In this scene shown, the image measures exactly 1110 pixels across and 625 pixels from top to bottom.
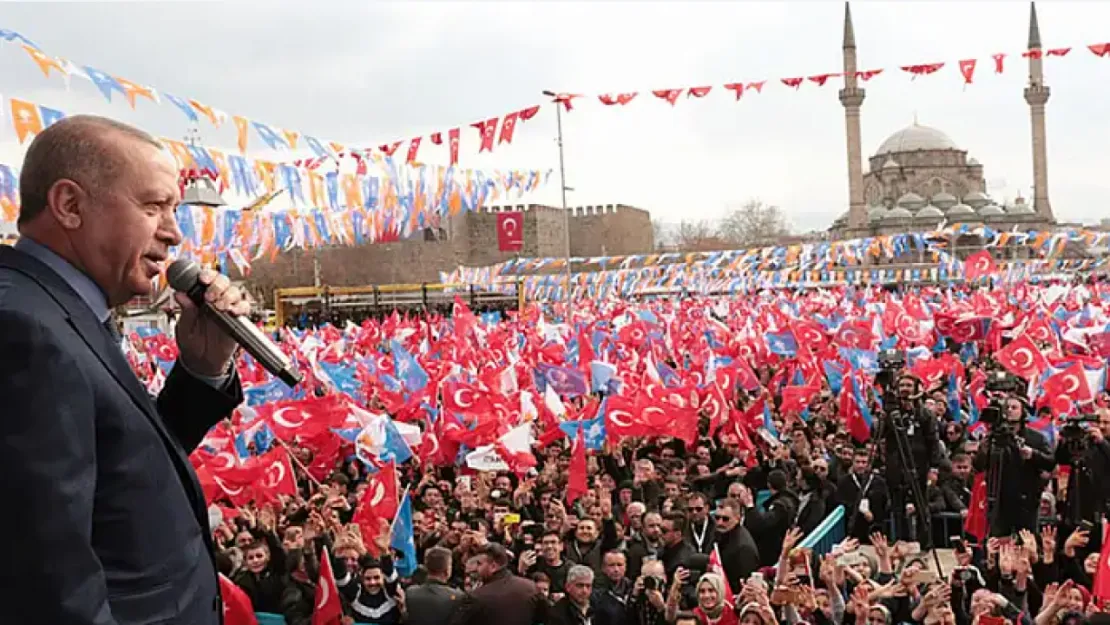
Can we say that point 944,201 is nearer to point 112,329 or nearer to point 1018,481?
point 1018,481

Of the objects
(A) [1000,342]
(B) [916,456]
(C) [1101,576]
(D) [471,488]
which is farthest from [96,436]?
(A) [1000,342]

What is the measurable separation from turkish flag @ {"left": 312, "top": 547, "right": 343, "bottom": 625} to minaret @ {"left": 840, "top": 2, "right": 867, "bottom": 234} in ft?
235

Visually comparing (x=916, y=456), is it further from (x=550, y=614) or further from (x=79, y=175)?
(x=79, y=175)

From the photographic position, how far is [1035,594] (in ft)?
19.9

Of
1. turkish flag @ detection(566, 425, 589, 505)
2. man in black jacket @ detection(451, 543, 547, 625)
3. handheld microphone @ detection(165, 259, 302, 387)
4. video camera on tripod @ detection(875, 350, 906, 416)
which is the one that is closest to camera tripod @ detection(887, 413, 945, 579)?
video camera on tripod @ detection(875, 350, 906, 416)

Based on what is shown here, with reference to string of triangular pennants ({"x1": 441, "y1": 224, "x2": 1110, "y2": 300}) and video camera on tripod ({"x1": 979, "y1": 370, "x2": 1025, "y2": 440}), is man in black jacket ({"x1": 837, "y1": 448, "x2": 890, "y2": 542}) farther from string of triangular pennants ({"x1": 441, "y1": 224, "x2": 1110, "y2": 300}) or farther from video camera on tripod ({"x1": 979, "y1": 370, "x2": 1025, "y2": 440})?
string of triangular pennants ({"x1": 441, "y1": 224, "x2": 1110, "y2": 300})

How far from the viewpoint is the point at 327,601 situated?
6.06 meters

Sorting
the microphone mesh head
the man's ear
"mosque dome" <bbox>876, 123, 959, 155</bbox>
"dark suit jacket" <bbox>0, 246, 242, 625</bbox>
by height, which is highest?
"mosque dome" <bbox>876, 123, 959, 155</bbox>

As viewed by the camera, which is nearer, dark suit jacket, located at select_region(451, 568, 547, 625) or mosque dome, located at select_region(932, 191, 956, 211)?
dark suit jacket, located at select_region(451, 568, 547, 625)

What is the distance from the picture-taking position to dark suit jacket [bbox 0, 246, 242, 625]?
1.58m

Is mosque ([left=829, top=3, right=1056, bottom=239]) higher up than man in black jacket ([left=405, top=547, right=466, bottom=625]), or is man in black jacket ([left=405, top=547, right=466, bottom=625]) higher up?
mosque ([left=829, top=3, right=1056, bottom=239])

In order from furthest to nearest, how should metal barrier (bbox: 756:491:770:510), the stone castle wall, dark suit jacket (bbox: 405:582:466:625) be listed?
the stone castle wall → metal barrier (bbox: 756:491:770:510) → dark suit jacket (bbox: 405:582:466:625)

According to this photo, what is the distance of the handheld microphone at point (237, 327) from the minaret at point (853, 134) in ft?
246

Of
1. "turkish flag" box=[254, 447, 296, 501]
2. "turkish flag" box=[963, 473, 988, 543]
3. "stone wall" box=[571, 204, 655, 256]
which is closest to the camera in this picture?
"turkish flag" box=[963, 473, 988, 543]
